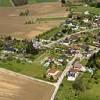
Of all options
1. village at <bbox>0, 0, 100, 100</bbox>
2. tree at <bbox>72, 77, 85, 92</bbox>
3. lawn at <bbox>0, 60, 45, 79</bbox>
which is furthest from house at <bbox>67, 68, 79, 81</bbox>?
lawn at <bbox>0, 60, 45, 79</bbox>

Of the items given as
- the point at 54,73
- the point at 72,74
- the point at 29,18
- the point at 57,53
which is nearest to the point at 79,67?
the point at 72,74

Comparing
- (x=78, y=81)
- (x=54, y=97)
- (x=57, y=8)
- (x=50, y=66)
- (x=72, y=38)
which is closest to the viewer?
(x=54, y=97)

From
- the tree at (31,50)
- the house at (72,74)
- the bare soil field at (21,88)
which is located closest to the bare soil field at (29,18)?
the tree at (31,50)

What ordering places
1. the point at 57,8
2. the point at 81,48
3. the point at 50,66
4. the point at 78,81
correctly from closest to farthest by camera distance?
the point at 78,81 < the point at 50,66 < the point at 81,48 < the point at 57,8

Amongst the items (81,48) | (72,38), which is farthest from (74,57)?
(72,38)

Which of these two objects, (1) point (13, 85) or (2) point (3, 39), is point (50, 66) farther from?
(2) point (3, 39)
